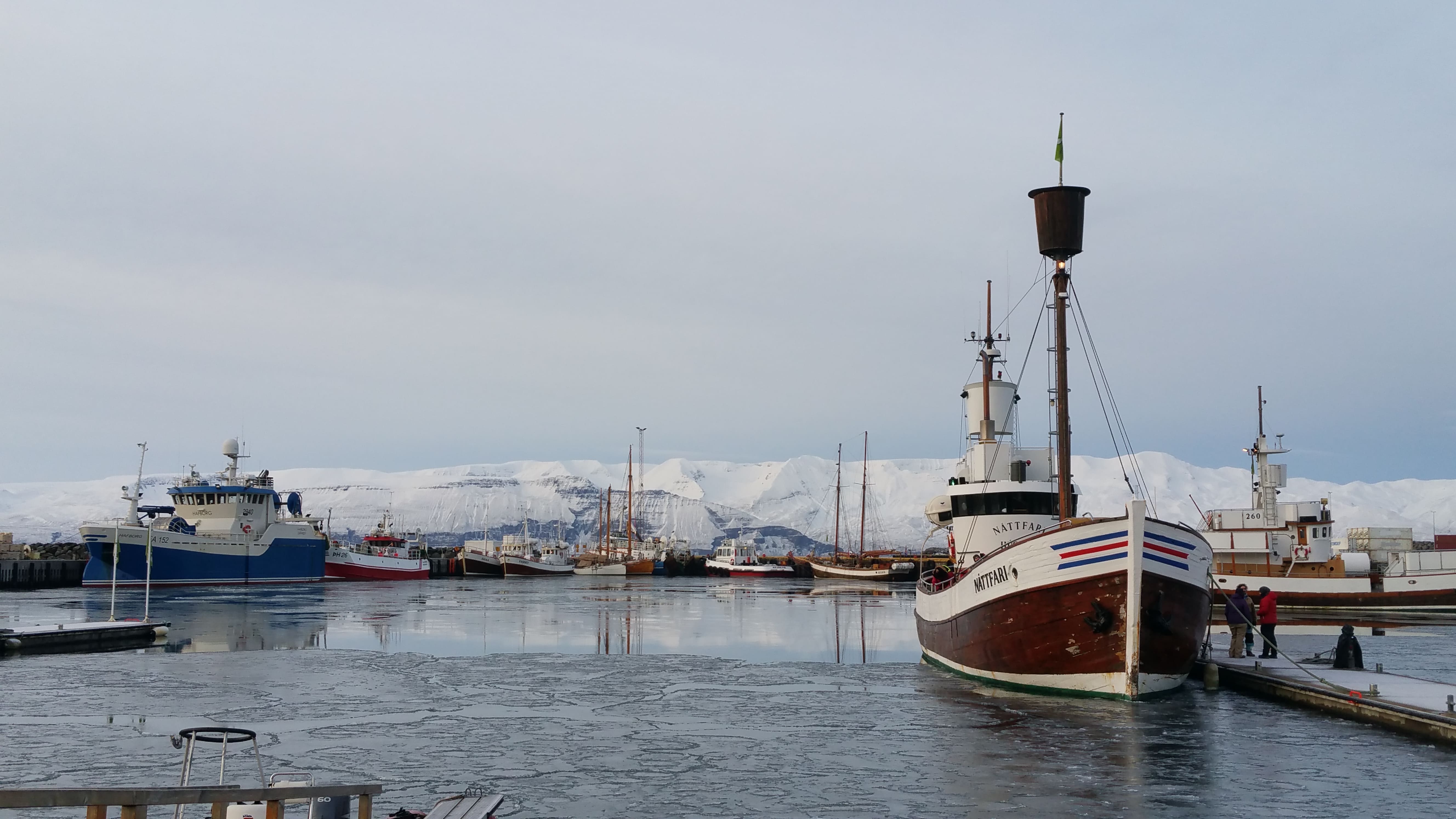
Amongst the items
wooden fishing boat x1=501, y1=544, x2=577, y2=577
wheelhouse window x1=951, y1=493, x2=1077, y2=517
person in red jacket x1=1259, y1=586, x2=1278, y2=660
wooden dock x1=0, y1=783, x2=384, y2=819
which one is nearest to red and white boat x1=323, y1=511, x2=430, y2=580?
wooden fishing boat x1=501, y1=544, x2=577, y2=577

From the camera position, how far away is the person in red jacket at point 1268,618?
26.0 m

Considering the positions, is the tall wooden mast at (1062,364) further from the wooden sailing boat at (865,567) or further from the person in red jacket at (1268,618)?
the wooden sailing boat at (865,567)

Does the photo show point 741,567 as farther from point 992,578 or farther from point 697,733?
point 697,733

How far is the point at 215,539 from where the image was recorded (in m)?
85.8

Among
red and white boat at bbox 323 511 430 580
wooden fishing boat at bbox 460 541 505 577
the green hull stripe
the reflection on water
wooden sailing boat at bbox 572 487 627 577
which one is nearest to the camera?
the green hull stripe

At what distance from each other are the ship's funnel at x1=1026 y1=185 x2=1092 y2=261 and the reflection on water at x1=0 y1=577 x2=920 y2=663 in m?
12.9

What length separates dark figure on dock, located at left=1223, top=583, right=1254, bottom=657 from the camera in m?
25.6

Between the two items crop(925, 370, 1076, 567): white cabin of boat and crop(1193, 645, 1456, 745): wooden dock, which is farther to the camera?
crop(925, 370, 1076, 567): white cabin of boat

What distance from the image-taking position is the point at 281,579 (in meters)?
91.8

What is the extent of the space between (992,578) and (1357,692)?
667 centimetres

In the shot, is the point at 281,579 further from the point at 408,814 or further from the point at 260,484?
the point at 408,814

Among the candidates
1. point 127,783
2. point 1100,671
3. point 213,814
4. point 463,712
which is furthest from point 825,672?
point 213,814

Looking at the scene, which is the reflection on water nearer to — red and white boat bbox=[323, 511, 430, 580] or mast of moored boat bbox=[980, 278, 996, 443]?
mast of moored boat bbox=[980, 278, 996, 443]

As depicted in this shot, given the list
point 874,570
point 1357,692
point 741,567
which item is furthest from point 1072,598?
point 741,567
